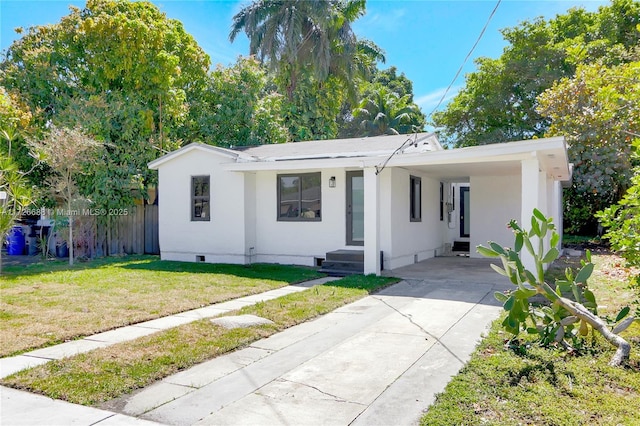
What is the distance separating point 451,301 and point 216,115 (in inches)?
539

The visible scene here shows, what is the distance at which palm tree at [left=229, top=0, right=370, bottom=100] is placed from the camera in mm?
20266

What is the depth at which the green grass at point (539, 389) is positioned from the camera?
10.5ft

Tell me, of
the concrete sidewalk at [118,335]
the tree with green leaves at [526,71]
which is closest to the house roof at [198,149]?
the concrete sidewalk at [118,335]

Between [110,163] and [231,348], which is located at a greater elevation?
[110,163]

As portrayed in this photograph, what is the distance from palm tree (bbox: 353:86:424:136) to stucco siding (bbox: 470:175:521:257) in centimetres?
1340

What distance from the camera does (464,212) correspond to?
642 inches

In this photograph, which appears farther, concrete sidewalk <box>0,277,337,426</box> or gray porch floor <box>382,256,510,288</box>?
gray porch floor <box>382,256,510,288</box>

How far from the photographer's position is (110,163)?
14383 millimetres

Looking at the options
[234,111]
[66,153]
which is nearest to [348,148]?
[66,153]

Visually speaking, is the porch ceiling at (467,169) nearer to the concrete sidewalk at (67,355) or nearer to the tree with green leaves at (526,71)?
the concrete sidewalk at (67,355)

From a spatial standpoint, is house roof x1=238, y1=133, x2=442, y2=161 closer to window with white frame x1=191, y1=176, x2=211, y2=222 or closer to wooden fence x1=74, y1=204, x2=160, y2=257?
window with white frame x1=191, y1=176, x2=211, y2=222

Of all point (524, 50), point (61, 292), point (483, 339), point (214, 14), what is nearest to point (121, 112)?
point (214, 14)

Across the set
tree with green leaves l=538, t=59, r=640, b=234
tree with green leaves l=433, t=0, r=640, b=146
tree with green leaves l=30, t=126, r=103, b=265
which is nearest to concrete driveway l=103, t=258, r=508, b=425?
tree with green leaves l=30, t=126, r=103, b=265

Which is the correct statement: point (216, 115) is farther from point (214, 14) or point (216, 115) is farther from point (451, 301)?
point (451, 301)
